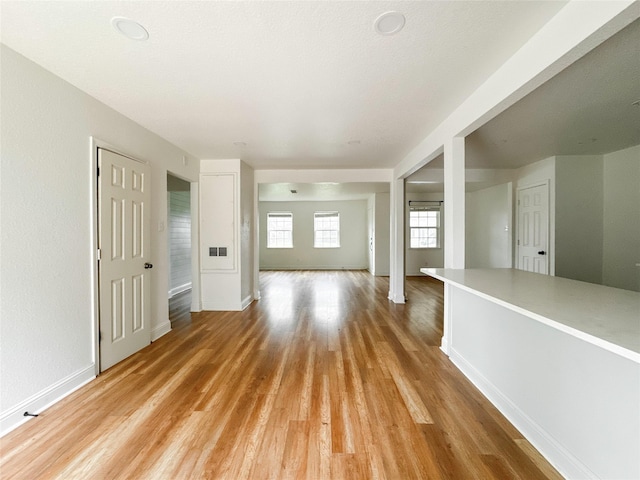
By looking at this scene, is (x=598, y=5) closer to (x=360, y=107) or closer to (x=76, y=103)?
(x=360, y=107)

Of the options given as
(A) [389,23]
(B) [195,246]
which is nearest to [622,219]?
(A) [389,23]

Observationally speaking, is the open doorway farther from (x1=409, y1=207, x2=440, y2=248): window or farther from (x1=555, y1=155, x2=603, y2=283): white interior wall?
(x1=555, y1=155, x2=603, y2=283): white interior wall

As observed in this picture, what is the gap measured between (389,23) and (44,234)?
108 inches

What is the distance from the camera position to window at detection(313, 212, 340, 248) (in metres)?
9.44

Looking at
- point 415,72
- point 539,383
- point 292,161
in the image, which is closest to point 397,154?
point 292,161

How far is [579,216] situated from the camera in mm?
4160

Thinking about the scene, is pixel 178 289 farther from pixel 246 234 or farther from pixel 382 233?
pixel 382 233

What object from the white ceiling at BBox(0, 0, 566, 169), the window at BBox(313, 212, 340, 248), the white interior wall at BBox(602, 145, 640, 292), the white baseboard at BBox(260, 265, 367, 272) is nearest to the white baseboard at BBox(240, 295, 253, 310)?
the white ceiling at BBox(0, 0, 566, 169)

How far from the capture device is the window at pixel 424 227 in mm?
7879

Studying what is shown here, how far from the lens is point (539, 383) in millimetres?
1570

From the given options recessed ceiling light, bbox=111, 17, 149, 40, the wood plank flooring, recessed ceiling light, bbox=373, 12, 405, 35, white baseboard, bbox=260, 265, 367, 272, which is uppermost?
recessed ceiling light, bbox=111, 17, 149, 40

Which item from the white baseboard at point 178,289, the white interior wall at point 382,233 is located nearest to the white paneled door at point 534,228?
the white interior wall at point 382,233

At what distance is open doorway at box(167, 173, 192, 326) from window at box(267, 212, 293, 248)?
11.2 ft

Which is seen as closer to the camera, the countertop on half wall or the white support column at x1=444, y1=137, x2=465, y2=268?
the countertop on half wall
